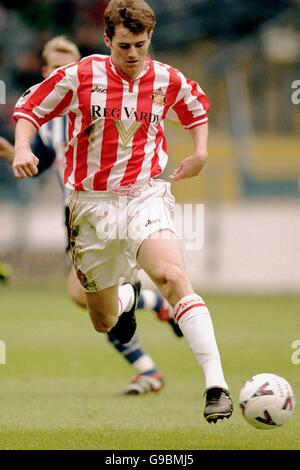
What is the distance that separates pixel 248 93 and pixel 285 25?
7.67ft

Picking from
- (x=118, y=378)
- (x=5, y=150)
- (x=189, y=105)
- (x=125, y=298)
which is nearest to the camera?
(x=189, y=105)

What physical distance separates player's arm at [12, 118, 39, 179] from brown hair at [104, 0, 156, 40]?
0.64 metres

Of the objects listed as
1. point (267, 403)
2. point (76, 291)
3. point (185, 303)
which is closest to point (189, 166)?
point (185, 303)

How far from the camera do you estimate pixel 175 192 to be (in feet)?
54.6

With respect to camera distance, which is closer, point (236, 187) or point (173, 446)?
point (173, 446)

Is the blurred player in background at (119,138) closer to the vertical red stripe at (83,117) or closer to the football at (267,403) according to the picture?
the vertical red stripe at (83,117)

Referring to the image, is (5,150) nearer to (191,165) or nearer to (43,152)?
(43,152)

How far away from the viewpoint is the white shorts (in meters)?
5.27

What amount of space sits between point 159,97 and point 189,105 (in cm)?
22

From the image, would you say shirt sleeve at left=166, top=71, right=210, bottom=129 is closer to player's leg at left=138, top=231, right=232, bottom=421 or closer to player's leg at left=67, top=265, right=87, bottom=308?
player's leg at left=138, top=231, right=232, bottom=421

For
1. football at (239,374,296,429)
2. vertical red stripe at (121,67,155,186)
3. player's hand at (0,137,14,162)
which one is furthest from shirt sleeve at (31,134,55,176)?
football at (239,374,296,429)

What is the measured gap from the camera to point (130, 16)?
5.06 meters

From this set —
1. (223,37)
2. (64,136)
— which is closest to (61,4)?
(223,37)

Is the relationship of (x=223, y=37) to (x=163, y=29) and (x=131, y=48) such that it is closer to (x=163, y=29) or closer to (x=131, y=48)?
(x=163, y=29)
